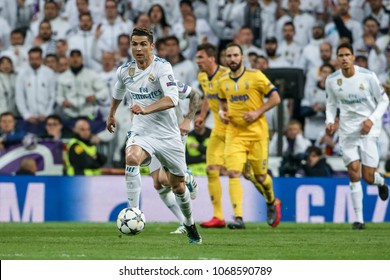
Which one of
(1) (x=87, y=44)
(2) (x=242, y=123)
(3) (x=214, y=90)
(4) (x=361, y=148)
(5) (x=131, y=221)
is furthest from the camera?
(1) (x=87, y=44)

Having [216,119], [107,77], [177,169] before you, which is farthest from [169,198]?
[107,77]

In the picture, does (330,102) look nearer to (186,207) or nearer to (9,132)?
(186,207)

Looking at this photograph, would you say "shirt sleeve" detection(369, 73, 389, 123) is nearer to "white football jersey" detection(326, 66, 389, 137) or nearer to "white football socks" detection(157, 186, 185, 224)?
"white football jersey" detection(326, 66, 389, 137)

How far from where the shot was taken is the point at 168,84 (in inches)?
465

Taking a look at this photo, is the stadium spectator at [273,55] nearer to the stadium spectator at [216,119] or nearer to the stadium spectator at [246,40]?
the stadium spectator at [246,40]

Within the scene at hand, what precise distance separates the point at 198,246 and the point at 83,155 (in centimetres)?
780

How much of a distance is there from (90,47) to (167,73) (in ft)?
33.2

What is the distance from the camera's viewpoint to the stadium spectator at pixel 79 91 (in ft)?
68.1

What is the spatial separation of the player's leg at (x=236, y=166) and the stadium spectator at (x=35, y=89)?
5896mm

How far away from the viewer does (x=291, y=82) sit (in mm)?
18828

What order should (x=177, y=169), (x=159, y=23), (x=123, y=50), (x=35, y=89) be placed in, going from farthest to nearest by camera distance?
(x=159, y=23) < (x=123, y=50) < (x=35, y=89) < (x=177, y=169)

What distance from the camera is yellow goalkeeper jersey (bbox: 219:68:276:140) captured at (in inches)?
631

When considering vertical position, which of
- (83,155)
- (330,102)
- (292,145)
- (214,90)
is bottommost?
(83,155)

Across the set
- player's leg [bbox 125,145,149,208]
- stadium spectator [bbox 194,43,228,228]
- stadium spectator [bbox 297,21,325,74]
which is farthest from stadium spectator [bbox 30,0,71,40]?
player's leg [bbox 125,145,149,208]
